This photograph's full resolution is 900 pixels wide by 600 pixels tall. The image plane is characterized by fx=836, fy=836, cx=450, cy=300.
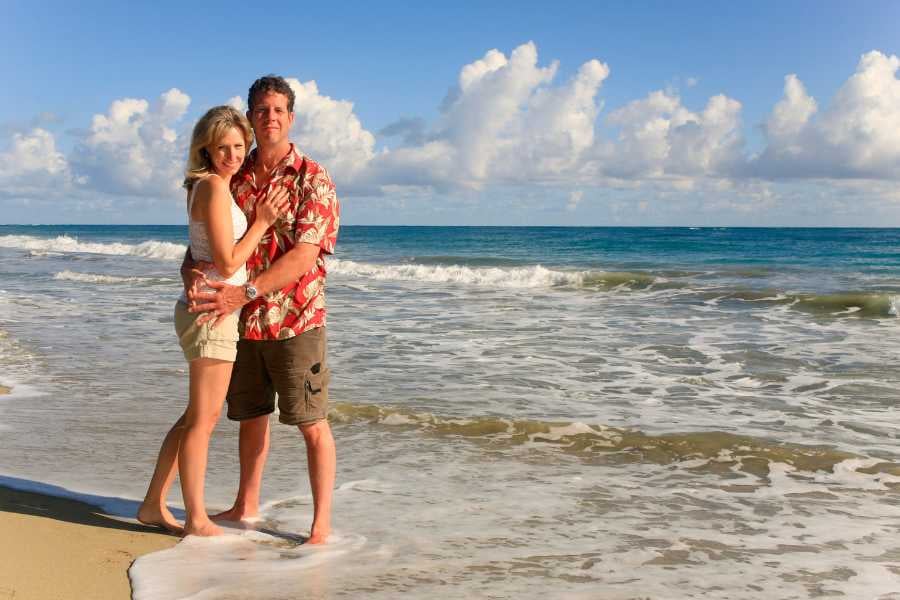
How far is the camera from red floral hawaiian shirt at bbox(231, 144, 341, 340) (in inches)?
151

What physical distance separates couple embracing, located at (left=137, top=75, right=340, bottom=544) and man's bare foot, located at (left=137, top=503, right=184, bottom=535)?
6 cm

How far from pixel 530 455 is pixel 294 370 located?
247 cm

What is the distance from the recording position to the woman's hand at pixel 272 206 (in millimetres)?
3732

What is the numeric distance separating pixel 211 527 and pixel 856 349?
31.2ft

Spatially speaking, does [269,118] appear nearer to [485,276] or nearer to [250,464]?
[250,464]

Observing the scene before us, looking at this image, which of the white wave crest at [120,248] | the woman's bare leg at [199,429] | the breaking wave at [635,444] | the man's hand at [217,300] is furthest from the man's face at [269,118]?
the white wave crest at [120,248]

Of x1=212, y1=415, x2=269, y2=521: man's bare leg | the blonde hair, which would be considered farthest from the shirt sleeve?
x1=212, y1=415, x2=269, y2=521: man's bare leg

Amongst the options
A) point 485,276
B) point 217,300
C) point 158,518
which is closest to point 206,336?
point 217,300

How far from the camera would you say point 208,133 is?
3.70 metres

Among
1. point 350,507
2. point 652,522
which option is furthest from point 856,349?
point 350,507

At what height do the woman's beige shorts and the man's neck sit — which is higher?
the man's neck

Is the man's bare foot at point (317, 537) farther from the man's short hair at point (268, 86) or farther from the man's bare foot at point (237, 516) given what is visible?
the man's short hair at point (268, 86)

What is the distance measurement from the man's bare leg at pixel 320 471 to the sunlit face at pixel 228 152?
1271 millimetres

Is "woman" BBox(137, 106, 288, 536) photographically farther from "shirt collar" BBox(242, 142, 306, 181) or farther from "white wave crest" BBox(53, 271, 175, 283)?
"white wave crest" BBox(53, 271, 175, 283)
